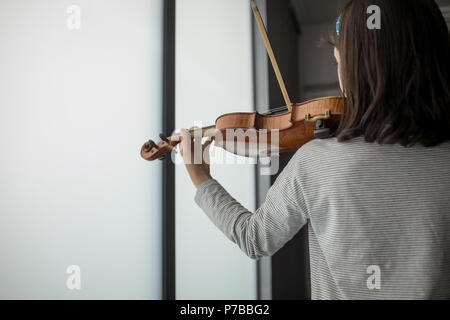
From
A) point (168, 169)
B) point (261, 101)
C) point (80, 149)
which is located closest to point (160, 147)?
point (80, 149)

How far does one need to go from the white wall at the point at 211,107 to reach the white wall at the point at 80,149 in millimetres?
119

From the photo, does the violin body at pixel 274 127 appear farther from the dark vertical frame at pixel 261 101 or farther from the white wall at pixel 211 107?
the dark vertical frame at pixel 261 101

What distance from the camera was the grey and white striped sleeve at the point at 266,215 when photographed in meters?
0.52

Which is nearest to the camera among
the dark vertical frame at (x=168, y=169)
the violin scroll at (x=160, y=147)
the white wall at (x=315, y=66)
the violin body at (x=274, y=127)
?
the violin body at (x=274, y=127)

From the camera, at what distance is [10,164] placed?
2.84 feet

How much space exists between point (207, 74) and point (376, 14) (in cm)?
120

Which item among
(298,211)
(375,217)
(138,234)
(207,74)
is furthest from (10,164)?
(207,74)

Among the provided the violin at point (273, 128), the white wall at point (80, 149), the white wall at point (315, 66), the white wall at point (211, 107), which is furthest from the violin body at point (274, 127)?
the white wall at point (315, 66)

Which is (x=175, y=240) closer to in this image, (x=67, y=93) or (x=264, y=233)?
(x=67, y=93)

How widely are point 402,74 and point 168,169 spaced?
1089mm

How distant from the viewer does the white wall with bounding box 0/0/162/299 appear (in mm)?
879

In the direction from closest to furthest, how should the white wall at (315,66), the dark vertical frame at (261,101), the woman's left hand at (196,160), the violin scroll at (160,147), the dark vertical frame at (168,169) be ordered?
1. the woman's left hand at (196,160)
2. the violin scroll at (160,147)
3. the dark vertical frame at (168,169)
4. the dark vertical frame at (261,101)
5. the white wall at (315,66)

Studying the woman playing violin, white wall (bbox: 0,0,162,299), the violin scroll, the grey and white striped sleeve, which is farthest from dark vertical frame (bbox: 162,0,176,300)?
the woman playing violin
